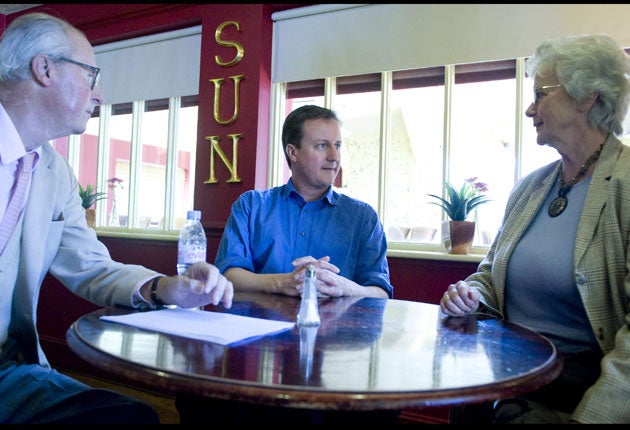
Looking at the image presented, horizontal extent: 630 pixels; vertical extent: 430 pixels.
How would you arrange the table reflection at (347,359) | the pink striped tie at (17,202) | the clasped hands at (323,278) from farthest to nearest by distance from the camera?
the clasped hands at (323,278) → the pink striped tie at (17,202) → the table reflection at (347,359)

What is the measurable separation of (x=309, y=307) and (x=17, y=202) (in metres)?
0.86

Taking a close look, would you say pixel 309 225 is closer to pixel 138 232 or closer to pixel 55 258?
pixel 55 258

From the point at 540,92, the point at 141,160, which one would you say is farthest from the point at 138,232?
the point at 540,92

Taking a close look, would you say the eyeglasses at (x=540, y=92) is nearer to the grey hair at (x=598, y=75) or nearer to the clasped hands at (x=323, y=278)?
the grey hair at (x=598, y=75)

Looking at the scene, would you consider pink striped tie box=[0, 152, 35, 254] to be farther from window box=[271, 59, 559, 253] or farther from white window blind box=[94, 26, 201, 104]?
white window blind box=[94, 26, 201, 104]

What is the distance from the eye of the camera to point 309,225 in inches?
81.4

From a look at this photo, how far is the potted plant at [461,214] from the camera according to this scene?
8.46 ft

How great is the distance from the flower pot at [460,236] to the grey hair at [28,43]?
1876mm

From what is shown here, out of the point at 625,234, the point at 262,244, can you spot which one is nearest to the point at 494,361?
the point at 625,234

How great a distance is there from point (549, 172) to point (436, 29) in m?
1.39

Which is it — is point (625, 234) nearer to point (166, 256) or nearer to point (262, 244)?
point (262, 244)

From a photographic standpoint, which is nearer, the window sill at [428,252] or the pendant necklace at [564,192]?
the pendant necklace at [564,192]

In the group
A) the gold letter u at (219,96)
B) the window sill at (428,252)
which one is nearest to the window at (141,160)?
the gold letter u at (219,96)

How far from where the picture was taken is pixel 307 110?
218 centimetres
